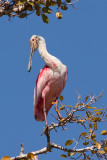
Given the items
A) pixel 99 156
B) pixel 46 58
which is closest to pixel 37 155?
pixel 99 156

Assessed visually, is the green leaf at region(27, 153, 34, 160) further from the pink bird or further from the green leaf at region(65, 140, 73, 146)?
the pink bird

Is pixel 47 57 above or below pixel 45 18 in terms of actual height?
above

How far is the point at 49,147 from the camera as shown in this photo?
979 centimetres

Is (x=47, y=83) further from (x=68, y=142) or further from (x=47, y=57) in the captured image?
(x=68, y=142)

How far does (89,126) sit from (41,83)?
2.04 metres

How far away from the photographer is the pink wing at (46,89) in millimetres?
11078

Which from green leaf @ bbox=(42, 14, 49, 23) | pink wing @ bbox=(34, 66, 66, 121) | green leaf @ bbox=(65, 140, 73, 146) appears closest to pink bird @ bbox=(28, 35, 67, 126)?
pink wing @ bbox=(34, 66, 66, 121)

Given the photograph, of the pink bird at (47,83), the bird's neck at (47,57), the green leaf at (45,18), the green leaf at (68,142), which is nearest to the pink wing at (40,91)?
the pink bird at (47,83)

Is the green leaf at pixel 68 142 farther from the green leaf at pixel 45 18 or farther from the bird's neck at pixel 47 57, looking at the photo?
the green leaf at pixel 45 18

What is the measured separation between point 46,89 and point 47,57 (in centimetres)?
63

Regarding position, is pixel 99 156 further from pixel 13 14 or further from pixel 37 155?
pixel 13 14

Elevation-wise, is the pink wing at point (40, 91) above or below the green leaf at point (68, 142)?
above

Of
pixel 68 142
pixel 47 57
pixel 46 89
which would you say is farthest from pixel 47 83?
pixel 68 142

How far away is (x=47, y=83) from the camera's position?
36.8 ft
